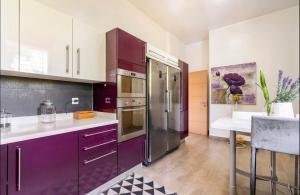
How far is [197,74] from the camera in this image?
4297mm

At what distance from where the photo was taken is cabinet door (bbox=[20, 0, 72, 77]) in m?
1.29

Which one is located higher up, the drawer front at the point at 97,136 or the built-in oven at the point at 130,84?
the built-in oven at the point at 130,84

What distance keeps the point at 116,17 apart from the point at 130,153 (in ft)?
7.09

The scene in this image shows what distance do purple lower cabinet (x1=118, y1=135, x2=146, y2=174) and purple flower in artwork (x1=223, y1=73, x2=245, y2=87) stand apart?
141 cm

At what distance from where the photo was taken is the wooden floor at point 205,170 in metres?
1.65

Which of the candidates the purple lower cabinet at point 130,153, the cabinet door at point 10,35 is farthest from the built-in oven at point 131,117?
the cabinet door at point 10,35

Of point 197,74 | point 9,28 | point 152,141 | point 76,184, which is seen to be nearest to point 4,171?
point 76,184

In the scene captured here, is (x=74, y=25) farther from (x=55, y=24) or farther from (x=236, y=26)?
(x=236, y=26)

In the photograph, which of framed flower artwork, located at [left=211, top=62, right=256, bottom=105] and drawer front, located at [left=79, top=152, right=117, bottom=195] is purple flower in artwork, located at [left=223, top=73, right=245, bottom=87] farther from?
drawer front, located at [left=79, top=152, right=117, bottom=195]

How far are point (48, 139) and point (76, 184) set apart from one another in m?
0.54

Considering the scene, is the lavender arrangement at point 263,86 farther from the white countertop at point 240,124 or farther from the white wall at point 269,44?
the white countertop at point 240,124

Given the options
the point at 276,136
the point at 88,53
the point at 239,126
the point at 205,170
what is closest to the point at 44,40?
the point at 88,53

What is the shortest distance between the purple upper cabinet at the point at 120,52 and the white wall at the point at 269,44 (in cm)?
123

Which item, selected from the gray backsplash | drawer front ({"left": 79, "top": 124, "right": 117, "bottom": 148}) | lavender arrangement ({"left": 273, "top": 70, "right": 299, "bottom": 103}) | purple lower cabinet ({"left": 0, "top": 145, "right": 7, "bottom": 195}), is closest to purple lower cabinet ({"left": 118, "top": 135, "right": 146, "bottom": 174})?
drawer front ({"left": 79, "top": 124, "right": 117, "bottom": 148})
